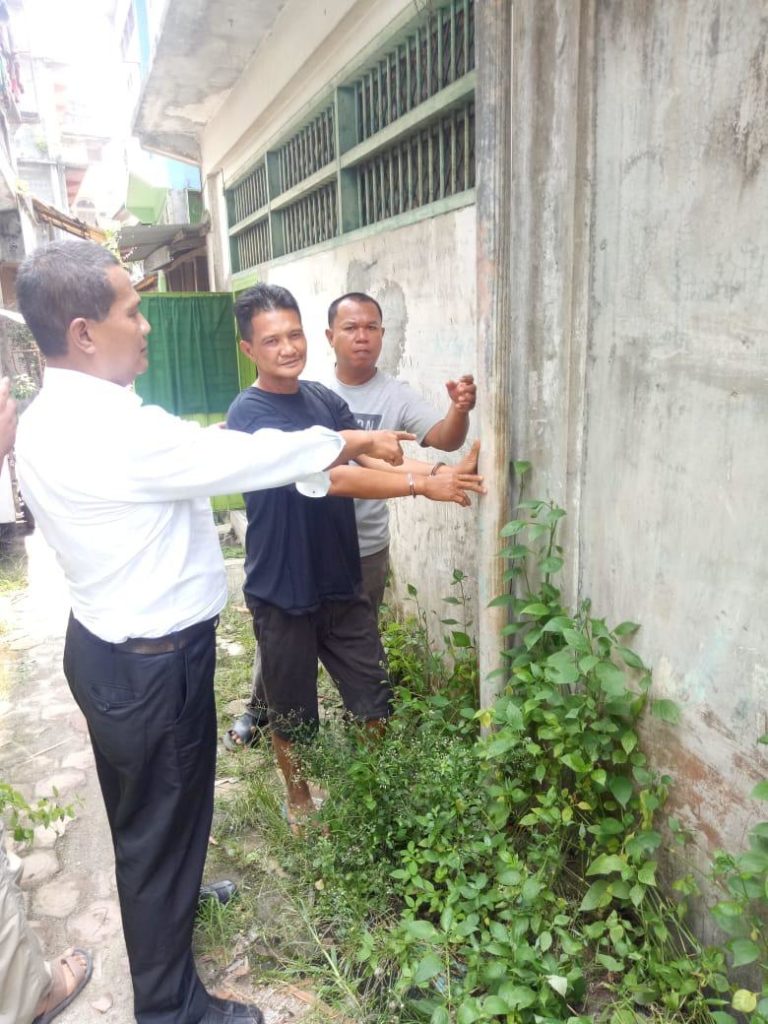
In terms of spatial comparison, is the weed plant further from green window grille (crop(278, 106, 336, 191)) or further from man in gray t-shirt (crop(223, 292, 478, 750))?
green window grille (crop(278, 106, 336, 191))

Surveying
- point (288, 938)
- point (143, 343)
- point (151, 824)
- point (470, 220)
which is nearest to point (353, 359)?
point (470, 220)

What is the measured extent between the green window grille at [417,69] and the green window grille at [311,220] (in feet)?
2.06

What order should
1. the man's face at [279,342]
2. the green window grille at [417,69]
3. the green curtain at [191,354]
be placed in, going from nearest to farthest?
the man's face at [279,342] → the green window grille at [417,69] → the green curtain at [191,354]

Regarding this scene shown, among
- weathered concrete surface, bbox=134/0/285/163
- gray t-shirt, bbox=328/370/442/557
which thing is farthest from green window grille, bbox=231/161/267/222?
gray t-shirt, bbox=328/370/442/557

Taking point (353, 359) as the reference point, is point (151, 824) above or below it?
below

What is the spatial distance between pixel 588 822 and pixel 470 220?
2.34 metres

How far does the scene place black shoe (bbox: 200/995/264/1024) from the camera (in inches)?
77.6

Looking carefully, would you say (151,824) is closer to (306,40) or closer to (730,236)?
(730,236)

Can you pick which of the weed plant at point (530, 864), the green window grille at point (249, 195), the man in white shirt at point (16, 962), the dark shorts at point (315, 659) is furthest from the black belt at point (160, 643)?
the green window grille at point (249, 195)

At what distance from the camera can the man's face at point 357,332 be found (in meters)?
2.89

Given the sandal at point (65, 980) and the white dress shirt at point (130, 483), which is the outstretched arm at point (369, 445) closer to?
the white dress shirt at point (130, 483)

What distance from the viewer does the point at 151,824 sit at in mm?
1883

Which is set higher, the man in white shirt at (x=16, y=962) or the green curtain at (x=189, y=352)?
the green curtain at (x=189, y=352)

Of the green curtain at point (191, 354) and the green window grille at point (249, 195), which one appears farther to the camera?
the green curtain at point (191, 354)
